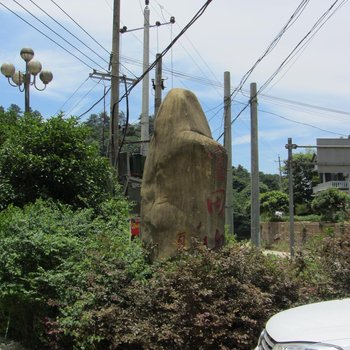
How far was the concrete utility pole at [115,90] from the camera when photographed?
51.3 ft

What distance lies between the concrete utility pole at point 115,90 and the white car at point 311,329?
11688mm

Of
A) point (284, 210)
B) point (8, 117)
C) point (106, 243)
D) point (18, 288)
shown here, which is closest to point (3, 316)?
point (18, 288)

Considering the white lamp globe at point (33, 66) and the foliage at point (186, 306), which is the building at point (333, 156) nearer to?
the white lamp globe at point (33, 66)

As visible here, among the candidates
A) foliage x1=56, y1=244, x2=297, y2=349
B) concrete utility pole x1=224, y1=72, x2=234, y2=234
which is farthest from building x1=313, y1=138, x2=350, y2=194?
foliage x1=56, y1=244, x2=297, y2=349

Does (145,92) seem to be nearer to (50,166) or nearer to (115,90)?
(115,90)

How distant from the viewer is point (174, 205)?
7629mm

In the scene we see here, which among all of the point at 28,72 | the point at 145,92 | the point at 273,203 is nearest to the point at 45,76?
the point at 28,72

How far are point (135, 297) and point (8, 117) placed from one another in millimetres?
11674

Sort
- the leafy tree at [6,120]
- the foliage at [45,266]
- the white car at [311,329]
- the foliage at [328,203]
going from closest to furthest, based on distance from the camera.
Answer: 1. the white car at [311,329]
2. the foliage at [45,266]
3. the leafy tree at [6,120]
4. the foliage at [328,203]

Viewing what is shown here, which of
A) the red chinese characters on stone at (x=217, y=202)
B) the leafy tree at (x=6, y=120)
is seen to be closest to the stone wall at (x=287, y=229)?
the leafy tree at (x=6, y=120)

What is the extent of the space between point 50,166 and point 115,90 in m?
5.31

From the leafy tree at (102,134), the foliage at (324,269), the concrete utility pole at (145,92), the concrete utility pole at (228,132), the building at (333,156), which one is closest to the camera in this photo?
the foliage at (324,269)

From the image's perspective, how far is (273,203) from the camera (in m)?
51.1

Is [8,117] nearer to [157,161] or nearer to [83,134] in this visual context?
[83,134]
